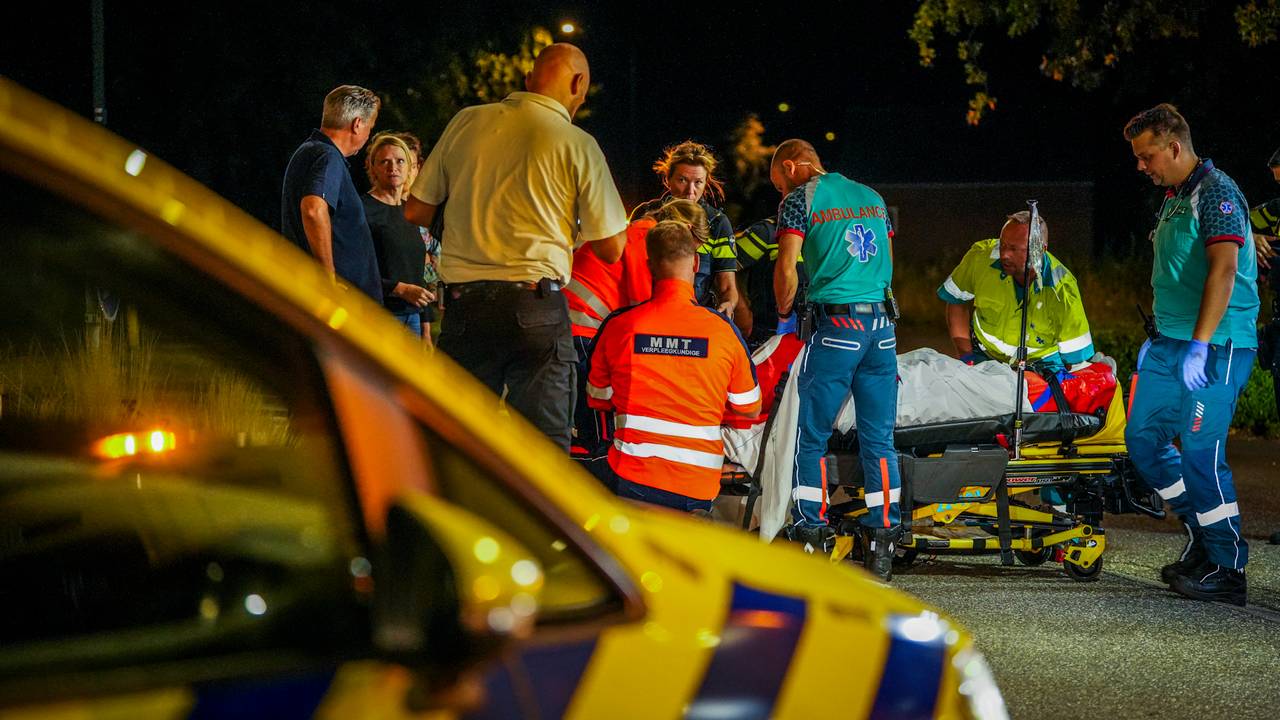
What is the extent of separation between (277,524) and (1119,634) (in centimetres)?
443

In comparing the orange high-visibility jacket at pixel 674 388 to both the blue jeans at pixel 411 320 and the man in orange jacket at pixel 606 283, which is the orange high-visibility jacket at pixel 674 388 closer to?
the man in orange jacket at pixel 606 283

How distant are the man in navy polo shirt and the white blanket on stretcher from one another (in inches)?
67.7

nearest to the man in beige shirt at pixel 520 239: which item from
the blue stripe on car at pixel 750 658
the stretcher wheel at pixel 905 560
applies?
the stretcher wheel at pixel 905 560

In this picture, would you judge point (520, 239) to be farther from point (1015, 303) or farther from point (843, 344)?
point (1015, 303)

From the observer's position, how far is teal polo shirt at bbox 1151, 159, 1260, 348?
6.00 metres

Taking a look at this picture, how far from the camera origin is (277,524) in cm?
179

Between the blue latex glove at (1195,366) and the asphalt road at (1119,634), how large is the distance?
91 centimetres

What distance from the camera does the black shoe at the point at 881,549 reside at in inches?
242

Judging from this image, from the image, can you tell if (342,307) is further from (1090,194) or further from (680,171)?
(1090,194)

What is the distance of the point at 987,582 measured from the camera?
21.2 feet

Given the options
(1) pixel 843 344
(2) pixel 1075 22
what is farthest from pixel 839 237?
(2) pixel 1075 22

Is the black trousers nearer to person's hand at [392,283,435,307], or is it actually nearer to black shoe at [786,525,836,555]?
black shoe at [786,525,836,555]

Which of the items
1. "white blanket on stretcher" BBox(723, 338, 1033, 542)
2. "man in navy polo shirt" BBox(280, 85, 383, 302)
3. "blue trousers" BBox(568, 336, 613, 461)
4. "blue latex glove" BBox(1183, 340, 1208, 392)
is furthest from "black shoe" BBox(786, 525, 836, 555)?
"man in navy polo shirt" BBox(280, 85, 383, 302)

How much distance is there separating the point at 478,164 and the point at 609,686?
3.53 m
